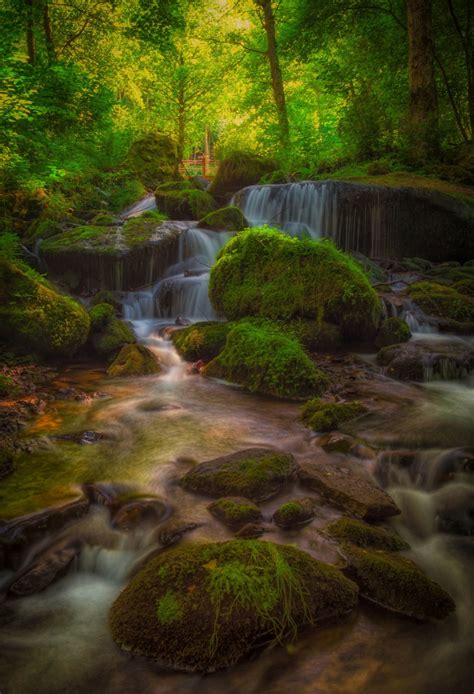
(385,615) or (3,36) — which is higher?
(3,36)

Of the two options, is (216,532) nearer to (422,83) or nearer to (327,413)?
(327,413)

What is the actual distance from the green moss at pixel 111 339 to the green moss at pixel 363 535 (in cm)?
562

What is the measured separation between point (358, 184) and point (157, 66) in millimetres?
14641

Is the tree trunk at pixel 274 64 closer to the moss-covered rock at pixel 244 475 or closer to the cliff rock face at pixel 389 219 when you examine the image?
the cliff rock face at pixel 389 219

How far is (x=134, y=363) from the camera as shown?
7.31 m

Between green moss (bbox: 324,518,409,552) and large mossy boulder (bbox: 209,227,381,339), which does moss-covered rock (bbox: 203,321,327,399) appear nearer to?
large mossy boulder (bbox: 209,227,381,339)

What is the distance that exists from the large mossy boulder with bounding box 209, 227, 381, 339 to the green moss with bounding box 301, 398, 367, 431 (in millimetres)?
2171

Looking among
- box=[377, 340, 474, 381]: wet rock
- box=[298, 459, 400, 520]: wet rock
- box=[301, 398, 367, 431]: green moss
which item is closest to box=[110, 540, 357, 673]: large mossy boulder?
box=[298, 459, 400, 520]: wet rock

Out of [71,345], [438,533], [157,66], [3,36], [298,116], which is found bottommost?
[438,533]

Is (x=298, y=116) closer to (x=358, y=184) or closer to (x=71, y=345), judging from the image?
(x=358, y=184)

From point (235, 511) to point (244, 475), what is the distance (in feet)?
1.47

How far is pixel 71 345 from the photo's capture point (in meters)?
7.61

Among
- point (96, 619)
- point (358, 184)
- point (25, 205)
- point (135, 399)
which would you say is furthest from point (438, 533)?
point (25, 205)

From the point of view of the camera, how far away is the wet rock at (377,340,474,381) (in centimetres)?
655
